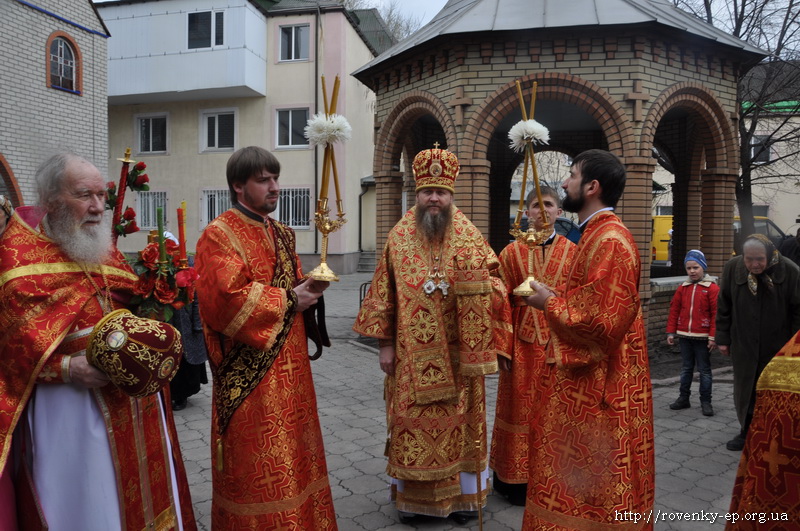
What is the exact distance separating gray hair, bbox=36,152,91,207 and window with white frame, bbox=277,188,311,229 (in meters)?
18.8

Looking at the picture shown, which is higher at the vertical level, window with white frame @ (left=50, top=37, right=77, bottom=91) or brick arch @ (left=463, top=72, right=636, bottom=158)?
window with white frame @ (left=50, top=37, right=77, bottom=91)

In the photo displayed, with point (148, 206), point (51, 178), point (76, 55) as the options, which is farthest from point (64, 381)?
point (148, 206)

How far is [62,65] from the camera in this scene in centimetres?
1432

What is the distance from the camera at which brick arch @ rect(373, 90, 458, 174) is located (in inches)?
343

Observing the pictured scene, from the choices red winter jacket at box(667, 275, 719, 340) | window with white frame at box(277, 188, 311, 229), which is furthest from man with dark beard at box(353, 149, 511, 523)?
window with white frame at box(277, 188, 311, 229)

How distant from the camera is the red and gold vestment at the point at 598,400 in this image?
2.77 m

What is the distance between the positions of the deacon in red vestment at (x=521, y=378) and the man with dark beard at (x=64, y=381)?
2.38 metres

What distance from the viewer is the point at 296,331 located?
3205 millimetres

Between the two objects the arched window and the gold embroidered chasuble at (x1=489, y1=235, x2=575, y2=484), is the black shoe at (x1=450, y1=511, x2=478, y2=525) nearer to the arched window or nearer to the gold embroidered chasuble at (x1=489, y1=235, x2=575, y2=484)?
the gold embroidered chasuble at (x1=489, y1=235, x2=575, y2=484)

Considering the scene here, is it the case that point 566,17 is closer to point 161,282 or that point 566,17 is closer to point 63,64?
point 161,282

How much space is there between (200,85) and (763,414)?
827 inches

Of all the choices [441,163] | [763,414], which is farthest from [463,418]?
[763,414]

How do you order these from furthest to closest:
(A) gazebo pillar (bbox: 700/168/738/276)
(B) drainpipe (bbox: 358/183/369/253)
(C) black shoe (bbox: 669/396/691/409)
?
(B) drainpipe (bbox: 358/183/369/253) < (A) gazebo pillar (bbox: 700/168/738/276) < (C) black shoe (bbox: 669/396/691/409)

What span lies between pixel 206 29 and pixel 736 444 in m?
20.2
